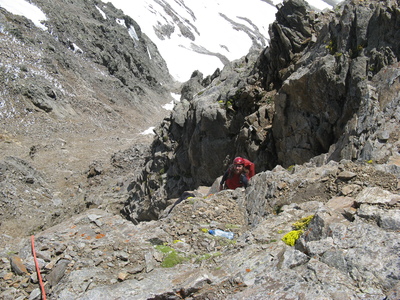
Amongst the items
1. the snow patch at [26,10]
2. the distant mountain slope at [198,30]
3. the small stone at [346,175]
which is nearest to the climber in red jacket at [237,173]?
the small stone at [346,175]

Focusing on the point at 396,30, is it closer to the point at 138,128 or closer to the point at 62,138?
the point at 62,138

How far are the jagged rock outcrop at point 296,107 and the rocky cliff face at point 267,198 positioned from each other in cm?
6

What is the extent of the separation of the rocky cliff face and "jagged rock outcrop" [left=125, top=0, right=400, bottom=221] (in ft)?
0.21

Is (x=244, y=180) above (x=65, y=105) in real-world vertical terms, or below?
above

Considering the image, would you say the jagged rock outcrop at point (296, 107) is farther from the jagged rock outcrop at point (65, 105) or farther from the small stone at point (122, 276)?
the small stone at point (122, 276)

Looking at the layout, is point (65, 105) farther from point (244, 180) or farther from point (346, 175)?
point (346, 175)

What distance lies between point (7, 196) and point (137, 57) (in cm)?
5873

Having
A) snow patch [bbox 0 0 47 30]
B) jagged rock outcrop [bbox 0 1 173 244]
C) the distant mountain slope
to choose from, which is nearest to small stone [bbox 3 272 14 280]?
jagged rock outcrop [bbox 0 1 173 244]

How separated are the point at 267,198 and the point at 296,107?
650 cm

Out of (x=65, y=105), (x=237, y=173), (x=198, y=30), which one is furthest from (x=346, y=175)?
(x=198, y=30)

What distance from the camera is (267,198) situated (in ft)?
32.0

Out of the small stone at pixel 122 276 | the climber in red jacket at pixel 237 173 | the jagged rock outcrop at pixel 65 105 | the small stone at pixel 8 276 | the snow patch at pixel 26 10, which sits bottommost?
the jagged rock outcrop at pixel 65 105

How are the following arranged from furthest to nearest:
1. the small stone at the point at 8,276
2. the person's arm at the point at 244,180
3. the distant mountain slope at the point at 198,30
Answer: the distant mountain slope at the point at 198,30 → the person's arm at the point at 244,180 → the small stone at the point at 8,276

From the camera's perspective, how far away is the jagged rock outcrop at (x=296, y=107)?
36.0ft
